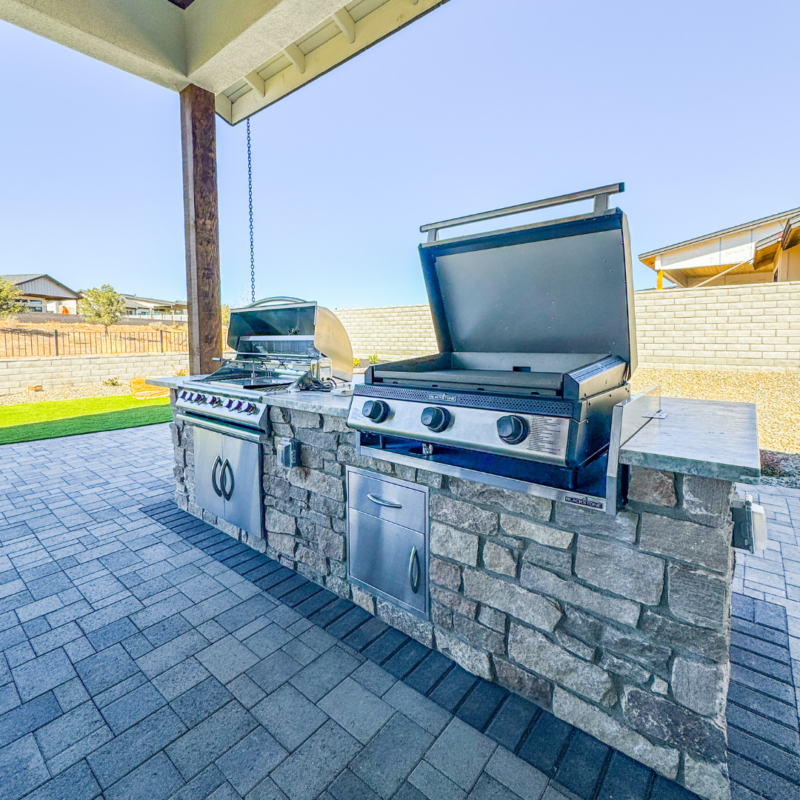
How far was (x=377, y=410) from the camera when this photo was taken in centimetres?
169

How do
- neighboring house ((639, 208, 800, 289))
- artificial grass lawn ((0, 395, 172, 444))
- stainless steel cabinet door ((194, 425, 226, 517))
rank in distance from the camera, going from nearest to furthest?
stainless steel cabinet door ((194, 425, 226, 517)) < artificial grass lawn ((0, 395, 172, 444)) < neighboring house ((639, 208, 800, 289))

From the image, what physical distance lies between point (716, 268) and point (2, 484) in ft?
39.7

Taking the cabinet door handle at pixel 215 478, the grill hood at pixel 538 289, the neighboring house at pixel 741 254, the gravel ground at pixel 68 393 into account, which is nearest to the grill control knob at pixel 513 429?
the grill hood at pixel 538 289

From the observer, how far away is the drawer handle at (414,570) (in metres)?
1.94

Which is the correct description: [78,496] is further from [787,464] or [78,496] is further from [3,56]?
[3,56]

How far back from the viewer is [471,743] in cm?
148

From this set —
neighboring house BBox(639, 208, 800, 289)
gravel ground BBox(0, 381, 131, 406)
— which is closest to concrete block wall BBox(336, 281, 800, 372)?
neighboring house BBox(639, 208, 800, 289)

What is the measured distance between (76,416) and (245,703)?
7311mm

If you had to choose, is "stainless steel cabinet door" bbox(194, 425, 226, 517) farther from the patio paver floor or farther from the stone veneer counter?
the stone veneer counter

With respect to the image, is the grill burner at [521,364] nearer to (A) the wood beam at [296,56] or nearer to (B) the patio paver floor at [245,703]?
(B) the patio paver floor at [245,703]

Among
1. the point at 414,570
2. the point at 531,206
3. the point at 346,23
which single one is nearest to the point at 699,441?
the point at 531,206

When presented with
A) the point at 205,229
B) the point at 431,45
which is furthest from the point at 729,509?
the point at 431,45

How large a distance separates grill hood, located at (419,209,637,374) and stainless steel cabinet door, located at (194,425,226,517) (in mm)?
1795

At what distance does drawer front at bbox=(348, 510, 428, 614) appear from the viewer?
1938 millimetres
